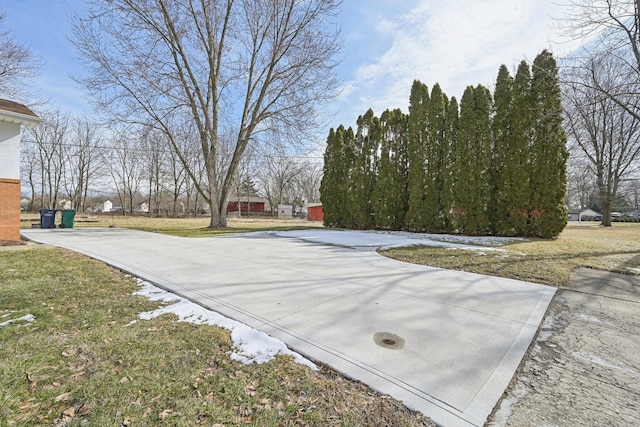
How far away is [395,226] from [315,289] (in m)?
10.3

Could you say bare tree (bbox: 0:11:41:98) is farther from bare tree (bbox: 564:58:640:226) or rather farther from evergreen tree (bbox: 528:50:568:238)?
bare tree (bbox: 564:58:640:226)

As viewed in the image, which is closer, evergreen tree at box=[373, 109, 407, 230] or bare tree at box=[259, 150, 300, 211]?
evergreen tree at box=[373, 109, 407, 230]

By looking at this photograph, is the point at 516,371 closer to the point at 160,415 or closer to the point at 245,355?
the point at 245,355

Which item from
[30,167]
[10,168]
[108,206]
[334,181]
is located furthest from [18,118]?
[108,206]

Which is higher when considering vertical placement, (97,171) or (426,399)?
(97,171)

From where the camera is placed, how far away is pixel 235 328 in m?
2.52

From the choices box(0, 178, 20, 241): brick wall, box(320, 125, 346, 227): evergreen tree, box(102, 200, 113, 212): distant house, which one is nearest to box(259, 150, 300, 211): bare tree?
box(320, 125, 346, 227): evergreen tree

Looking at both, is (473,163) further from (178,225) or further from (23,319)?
(178,225)

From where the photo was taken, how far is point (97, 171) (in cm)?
3312

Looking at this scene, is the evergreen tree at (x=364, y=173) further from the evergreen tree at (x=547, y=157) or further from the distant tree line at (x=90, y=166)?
the distant tree line at (x=90, y=166)

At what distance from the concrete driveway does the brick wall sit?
4.28m

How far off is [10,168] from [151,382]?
9053mm

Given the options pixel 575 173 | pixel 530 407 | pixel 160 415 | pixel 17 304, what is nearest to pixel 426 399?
pixel 530 407

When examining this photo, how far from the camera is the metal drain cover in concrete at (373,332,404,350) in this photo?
2240mm
